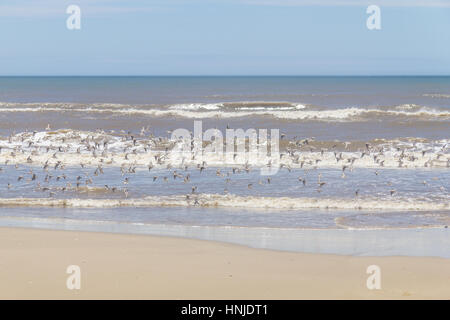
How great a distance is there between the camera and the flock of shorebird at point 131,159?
14055 mm

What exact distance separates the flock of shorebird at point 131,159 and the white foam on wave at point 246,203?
425 mm

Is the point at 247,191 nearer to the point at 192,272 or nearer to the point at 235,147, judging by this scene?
the point at 192,272

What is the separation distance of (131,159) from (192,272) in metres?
10.6

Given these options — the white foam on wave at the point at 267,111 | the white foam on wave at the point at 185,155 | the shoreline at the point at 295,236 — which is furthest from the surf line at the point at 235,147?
the white foam on wave at the point at 267,111

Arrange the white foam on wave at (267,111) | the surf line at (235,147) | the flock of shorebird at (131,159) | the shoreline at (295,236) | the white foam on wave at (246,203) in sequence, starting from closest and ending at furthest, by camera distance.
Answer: the shoreline at (295,236) < the white foam on wave at (246,203) < the flock of shorebird at (131,159) < the surf line at (235,147) < the white foam on wave at (267,111)

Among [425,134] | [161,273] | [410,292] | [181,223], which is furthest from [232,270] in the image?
[425,134]

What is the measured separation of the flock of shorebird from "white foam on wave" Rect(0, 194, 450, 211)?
1.39ft

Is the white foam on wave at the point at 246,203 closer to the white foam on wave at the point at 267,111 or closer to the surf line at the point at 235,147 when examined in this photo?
the surf line at the point at 235,147

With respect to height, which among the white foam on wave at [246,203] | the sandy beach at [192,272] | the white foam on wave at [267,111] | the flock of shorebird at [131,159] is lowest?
the sandy beach at [192,272]

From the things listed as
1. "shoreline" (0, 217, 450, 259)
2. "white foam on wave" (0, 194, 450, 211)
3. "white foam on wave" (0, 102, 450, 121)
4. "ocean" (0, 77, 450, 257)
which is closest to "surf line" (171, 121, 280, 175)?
"ocean" (0, 77, 450, 257)

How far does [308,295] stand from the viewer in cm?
646

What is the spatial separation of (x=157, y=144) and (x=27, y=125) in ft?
34.8

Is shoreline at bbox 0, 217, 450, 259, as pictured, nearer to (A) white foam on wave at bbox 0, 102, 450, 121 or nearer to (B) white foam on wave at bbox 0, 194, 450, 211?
(B) white foam on wave at bbox 0, 194, 450, 211

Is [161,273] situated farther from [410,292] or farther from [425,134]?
[425,134]
